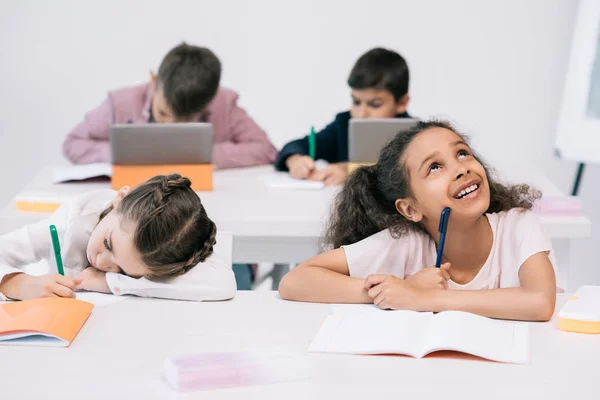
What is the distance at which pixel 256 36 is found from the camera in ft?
14.0

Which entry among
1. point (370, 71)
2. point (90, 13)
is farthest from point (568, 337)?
point (90, 13)

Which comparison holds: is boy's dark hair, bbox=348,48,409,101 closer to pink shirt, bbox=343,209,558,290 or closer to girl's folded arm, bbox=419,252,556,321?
pink shirt, bbox=343,209,558,290

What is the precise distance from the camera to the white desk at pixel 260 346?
1184 millimetres

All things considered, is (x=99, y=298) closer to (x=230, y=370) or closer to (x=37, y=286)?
(x=37, y=286)

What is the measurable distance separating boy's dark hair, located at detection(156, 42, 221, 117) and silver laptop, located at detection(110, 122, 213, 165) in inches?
13.7

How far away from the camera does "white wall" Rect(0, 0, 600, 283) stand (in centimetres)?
421

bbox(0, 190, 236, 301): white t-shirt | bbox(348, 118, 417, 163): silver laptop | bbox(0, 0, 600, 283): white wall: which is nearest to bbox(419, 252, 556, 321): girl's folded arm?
bbox(0, 190, 236, 301): white t-shirt

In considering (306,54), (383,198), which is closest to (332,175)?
(383,198)

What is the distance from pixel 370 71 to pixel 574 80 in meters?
0.78

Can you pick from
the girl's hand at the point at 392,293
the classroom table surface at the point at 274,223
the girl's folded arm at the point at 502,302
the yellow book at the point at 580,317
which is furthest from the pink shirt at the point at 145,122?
the yellow book at the point at 580,317

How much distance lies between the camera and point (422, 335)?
1.38 meters

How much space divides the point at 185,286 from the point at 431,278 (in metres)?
0.44

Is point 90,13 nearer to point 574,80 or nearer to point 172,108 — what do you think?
point 172,108

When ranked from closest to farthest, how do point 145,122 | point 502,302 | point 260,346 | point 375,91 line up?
1. point 260,346
2. point 502,302
3. point 375,91
4. point 145,122
